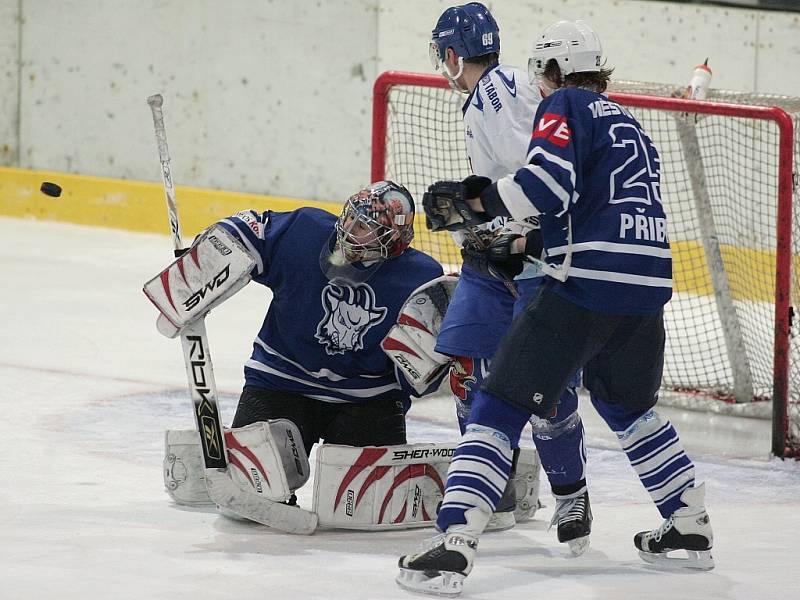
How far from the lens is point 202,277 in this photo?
3510 mm

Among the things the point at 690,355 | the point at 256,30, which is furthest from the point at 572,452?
the point at 256,30

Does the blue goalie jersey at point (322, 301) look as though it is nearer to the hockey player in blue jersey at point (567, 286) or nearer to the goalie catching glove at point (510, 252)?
the goalie catching glove at point (510, 252)

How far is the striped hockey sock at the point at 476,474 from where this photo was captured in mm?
2980

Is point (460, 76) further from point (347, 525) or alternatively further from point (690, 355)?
point (690, 355)

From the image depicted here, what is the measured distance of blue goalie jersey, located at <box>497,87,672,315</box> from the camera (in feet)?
9.76

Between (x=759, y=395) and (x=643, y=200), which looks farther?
(x=759, y=395)

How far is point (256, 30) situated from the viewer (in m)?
8.52

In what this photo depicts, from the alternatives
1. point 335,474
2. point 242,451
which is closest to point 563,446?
point 335,474

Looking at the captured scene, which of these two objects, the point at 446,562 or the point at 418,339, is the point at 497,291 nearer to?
the point at 418,339

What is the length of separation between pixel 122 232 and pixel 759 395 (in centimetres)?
440

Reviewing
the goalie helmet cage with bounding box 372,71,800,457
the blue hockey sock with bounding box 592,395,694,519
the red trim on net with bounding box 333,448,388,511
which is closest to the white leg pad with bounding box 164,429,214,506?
the red trim on net with bounding box 333,448,388,511

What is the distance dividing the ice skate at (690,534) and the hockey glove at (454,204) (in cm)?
75

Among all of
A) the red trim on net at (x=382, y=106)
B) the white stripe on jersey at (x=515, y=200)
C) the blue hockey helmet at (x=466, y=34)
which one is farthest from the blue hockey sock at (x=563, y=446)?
the red trim on net at (x=382, y=106)

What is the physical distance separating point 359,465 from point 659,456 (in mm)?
696
